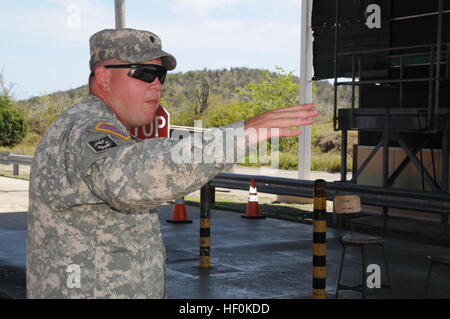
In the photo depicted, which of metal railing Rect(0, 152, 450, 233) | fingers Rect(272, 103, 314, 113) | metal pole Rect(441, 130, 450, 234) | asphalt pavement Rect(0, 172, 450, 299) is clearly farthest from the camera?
metal pole Rect(441, 130, 450, 234)

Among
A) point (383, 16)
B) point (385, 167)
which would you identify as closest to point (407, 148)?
point (385, 167)

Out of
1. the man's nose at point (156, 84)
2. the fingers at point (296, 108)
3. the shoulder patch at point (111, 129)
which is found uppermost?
the man's nose at point (156, 84)

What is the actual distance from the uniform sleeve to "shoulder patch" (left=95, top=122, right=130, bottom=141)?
0.12m

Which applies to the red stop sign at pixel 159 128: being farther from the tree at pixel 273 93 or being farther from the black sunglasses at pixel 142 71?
the tree at pixel 273 93

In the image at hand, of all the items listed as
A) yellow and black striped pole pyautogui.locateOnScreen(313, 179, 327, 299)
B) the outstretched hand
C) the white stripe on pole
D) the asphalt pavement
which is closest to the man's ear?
the outstretched hand

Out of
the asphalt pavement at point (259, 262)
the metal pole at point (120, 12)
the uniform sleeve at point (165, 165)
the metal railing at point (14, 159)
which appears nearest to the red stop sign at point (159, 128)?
the asphalt pavement at point (259, 262)

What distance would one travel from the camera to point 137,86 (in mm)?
2283

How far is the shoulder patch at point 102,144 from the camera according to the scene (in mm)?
1929

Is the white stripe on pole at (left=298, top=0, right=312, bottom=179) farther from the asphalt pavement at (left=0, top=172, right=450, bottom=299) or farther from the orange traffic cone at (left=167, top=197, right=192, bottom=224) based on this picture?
the orange traffic cone at (left=167, top=197, right=192, bottom=224)

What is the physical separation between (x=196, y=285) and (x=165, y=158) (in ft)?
20.2

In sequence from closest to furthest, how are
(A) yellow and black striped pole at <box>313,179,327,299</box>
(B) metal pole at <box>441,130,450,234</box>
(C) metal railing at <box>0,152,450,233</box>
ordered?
(A) yellow and black striped pole at <box>313,179,327,299</box>, (C) metal railing at <box>0,152,450,233</box>, (B) metal pole at <box>441,130,450,234</box>

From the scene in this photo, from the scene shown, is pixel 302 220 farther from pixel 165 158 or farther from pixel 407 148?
pixel 165 158

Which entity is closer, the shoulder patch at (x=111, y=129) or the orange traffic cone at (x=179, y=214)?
the shoulder patch at (x=111, y=129)

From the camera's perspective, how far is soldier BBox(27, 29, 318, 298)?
213 cm
